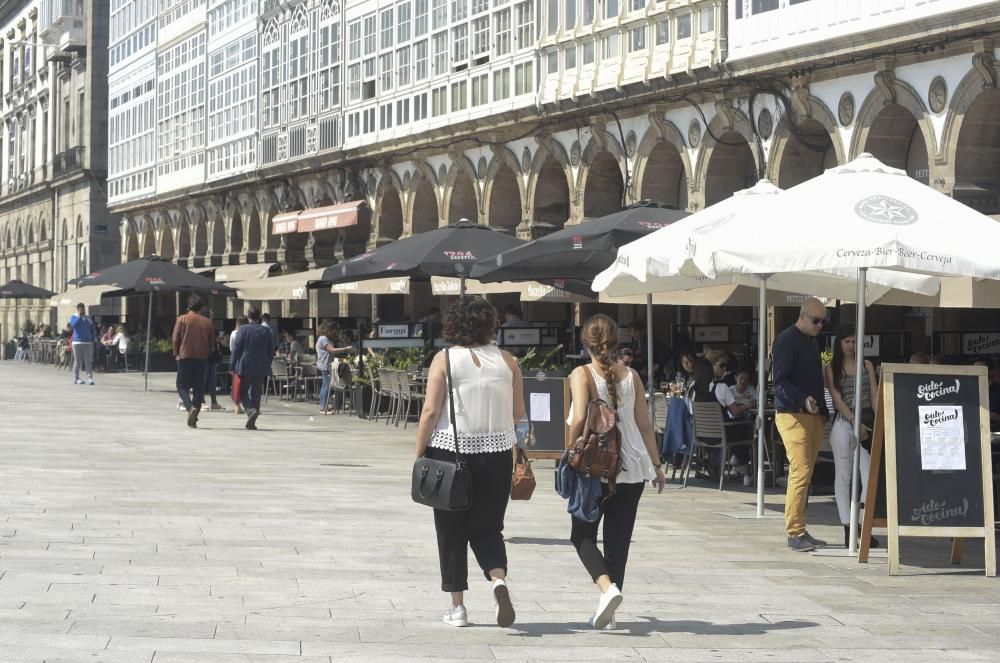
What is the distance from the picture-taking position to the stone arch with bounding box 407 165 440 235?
38188 mm

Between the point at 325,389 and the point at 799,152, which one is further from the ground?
the point at 799,152

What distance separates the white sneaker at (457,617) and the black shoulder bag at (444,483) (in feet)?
1.77

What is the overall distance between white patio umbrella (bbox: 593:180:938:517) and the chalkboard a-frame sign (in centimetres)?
97

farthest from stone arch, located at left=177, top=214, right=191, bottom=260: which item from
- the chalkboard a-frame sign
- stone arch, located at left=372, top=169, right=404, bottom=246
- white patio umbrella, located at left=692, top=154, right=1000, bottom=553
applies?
the chalkboard a-frame sign

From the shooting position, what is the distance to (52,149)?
73938 millimetres

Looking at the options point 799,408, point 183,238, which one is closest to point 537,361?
point 799,408

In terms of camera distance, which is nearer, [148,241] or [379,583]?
[379,583]

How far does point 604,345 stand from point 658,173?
21.0m

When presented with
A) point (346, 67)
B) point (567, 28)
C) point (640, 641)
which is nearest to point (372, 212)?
point (346, 67)

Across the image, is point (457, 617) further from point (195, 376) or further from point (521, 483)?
point (195, 376)

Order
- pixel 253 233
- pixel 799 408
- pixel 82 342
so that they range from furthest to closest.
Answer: pixel 253 233 → pixel 82 342 → pixel 799 408

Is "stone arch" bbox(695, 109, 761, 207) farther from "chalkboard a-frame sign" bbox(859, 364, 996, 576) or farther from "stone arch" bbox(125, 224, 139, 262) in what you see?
"stone arch" bbox(125, 224, 139, 262)

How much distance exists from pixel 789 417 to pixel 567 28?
20.1m

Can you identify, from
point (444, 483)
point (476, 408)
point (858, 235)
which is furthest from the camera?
point (858, 235)
